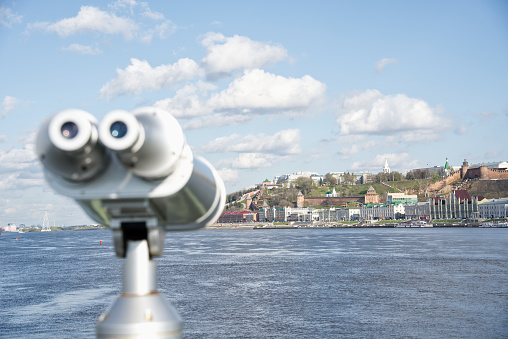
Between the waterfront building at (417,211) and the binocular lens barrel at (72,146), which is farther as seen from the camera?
the waterfront building at (417,211)

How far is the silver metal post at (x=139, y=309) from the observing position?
1.71 meters

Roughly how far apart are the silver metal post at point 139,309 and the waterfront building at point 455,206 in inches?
5540

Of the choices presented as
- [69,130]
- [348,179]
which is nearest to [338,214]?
[348,179]

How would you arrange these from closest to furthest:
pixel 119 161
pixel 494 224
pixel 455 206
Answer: pixel 119 161
pixel 494 224
pixel 455 206

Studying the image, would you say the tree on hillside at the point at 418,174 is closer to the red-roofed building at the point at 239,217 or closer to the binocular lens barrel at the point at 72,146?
the red-roofed building at the point at 239,217

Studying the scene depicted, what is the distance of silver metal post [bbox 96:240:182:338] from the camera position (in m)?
1.71

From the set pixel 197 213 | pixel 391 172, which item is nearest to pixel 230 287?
pixel 197 213

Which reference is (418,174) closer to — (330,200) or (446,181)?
(446,181)

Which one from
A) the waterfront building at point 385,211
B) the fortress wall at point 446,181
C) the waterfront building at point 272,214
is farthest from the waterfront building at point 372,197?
the waterfront building at point 272,214

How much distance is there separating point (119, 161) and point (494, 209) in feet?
458

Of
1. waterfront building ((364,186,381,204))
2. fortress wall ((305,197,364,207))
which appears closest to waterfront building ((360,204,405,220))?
waterfront building ((364,186,381,204))

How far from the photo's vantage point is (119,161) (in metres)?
1.66

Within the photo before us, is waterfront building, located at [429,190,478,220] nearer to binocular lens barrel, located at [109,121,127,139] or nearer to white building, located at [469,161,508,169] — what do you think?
white building, located at [469,161,508,169]

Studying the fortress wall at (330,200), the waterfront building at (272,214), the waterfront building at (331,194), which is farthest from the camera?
the waterfront building at (331,194)
